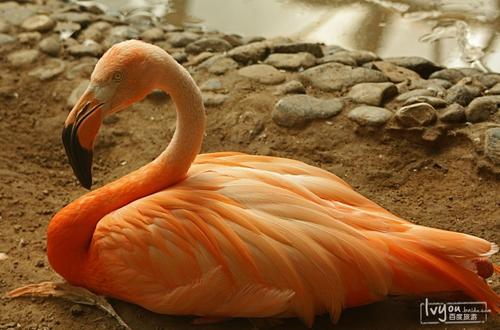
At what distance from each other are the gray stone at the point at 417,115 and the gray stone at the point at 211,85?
113 centimetres

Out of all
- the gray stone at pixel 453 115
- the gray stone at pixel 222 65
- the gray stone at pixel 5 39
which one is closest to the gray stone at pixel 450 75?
the gray stone at pixel 453 115

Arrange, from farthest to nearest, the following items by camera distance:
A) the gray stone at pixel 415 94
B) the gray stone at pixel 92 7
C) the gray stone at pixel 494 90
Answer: the gray stone at pixel 92 7
the gray stone at pixel 494 90
the gray stone at pixel 415 94

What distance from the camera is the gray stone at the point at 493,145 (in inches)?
126

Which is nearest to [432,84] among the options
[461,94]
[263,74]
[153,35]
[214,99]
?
[461,94]

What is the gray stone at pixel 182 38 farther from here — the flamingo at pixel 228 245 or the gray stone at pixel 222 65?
the flamingo at pixel 228 245

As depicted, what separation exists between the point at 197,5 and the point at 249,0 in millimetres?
471

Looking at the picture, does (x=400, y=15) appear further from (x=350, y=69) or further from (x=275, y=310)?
(x=275, y=310)

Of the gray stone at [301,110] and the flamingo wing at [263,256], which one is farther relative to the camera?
the gray stone at [301,110]

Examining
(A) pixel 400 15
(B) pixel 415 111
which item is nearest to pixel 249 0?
(A) pixel 400 15

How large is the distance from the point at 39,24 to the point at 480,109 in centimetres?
304

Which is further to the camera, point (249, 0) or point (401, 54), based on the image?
point (249, 0)

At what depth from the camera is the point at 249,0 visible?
5840 millimetres

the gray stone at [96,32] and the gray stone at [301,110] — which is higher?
the gray stone at [301,110]

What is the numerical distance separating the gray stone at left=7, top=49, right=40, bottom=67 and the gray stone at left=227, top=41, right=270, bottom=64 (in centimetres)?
130
